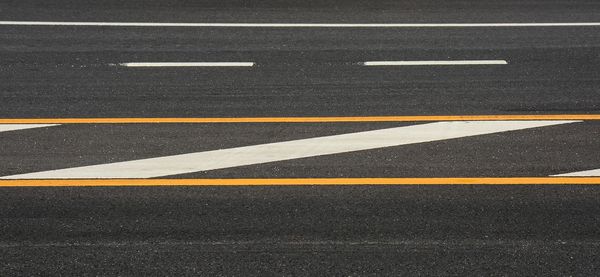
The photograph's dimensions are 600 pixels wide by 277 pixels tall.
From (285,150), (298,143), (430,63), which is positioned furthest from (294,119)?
(430,63)

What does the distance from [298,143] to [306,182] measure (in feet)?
2.97

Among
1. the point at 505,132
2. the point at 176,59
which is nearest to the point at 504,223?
the point at 505,132

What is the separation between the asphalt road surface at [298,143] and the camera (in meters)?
6.80

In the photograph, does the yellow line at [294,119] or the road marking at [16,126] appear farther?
the yellow line at [294,119]

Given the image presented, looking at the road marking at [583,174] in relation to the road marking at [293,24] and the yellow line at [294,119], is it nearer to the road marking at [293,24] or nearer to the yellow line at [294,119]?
the yellow line at [294,119]

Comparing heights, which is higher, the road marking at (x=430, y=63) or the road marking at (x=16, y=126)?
the road marking at (x=16, y=126)

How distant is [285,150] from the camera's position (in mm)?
8570

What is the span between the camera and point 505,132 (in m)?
8.98

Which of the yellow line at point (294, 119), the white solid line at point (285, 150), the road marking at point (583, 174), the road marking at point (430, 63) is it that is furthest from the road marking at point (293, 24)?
the road marking at point (583, 174)

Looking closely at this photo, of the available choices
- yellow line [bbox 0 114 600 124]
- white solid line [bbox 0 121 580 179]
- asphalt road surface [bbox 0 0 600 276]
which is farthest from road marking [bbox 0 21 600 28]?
white solid line [bbox 0 121 580 179]

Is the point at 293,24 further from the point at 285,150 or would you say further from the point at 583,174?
the point at 583,174

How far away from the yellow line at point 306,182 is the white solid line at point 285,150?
0.11 meters

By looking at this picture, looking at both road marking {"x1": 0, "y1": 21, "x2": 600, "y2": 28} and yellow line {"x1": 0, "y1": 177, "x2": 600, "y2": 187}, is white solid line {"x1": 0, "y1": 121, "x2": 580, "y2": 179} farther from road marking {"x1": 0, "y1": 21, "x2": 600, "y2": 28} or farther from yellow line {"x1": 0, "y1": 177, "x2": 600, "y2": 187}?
road marking {"x1": 0, "y1": 21, "x2": 600, "y2": 28}

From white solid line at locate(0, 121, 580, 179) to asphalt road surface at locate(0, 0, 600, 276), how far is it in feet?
0.08
